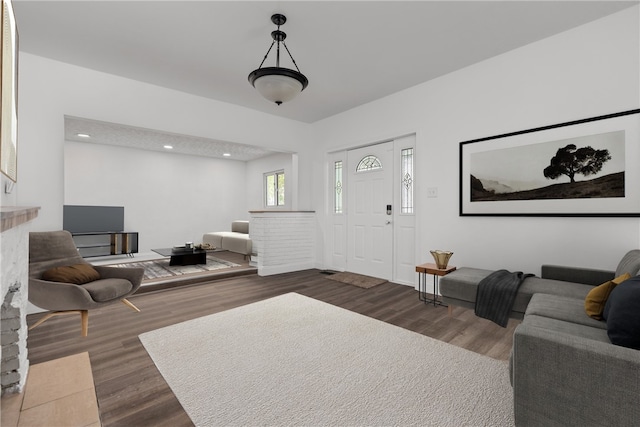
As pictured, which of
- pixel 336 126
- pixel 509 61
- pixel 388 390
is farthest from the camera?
pixel 336 126

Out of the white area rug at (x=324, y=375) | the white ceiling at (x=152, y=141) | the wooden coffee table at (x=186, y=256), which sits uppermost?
the white ceiling at (x=152, y=141)

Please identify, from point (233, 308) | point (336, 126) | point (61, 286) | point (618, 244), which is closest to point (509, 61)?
point (618, 244)

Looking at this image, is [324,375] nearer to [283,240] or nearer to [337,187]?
[283,240]

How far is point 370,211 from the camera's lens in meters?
4.84

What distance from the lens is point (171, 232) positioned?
7.75 metres

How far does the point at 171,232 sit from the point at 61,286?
5.64 metres

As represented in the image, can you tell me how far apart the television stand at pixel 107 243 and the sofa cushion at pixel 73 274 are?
4.29m

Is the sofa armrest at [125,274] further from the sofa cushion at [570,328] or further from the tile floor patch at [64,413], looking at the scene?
the sofa cushion at [570,328]

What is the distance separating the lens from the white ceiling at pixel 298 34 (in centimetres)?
252

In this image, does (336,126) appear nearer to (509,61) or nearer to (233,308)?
(509,61)

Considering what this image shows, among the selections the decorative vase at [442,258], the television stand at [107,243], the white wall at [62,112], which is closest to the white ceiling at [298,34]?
the white wall at [62,112]

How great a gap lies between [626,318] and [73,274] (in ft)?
13.0

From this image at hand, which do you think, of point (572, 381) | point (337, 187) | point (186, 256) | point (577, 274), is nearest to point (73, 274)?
point (186, 256)

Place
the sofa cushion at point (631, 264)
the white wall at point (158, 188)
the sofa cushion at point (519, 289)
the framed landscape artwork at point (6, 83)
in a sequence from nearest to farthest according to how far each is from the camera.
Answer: the framed landscape artwork at point (6, 83)
the sofa cushion at point (631, 264)
the sofa cushion at point (519, 289)
the white wall at point (158, 188)
